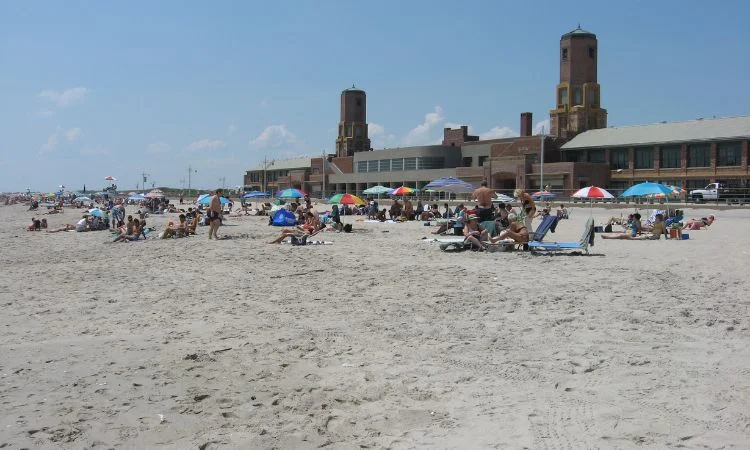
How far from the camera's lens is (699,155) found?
55062 mm

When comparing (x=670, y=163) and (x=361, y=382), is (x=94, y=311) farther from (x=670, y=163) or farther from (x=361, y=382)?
(x=670, y=163)

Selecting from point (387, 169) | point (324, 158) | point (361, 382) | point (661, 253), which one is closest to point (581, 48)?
point (387, 169)

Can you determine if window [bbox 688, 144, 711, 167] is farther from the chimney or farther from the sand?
the sand

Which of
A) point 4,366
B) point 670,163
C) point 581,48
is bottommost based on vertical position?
point 4,366

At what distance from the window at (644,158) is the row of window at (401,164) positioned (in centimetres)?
2472

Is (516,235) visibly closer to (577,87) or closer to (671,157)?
(671,157)

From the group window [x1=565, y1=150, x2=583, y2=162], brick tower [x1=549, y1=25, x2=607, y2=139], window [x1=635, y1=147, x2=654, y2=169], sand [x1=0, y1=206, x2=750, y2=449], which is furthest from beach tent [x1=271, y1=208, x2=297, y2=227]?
brick tower [x1=549, y1=25, x2=607, y2=139]

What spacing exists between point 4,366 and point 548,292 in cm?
668

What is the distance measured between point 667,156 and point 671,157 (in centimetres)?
35

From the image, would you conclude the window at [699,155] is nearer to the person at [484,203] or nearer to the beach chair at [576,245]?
the person at [484,203]

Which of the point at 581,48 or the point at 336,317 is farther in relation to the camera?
the point at 581,48

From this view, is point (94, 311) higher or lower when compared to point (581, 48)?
lower

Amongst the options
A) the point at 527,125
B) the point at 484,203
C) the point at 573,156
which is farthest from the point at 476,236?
the point at 527,125

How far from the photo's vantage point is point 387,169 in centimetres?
8556
